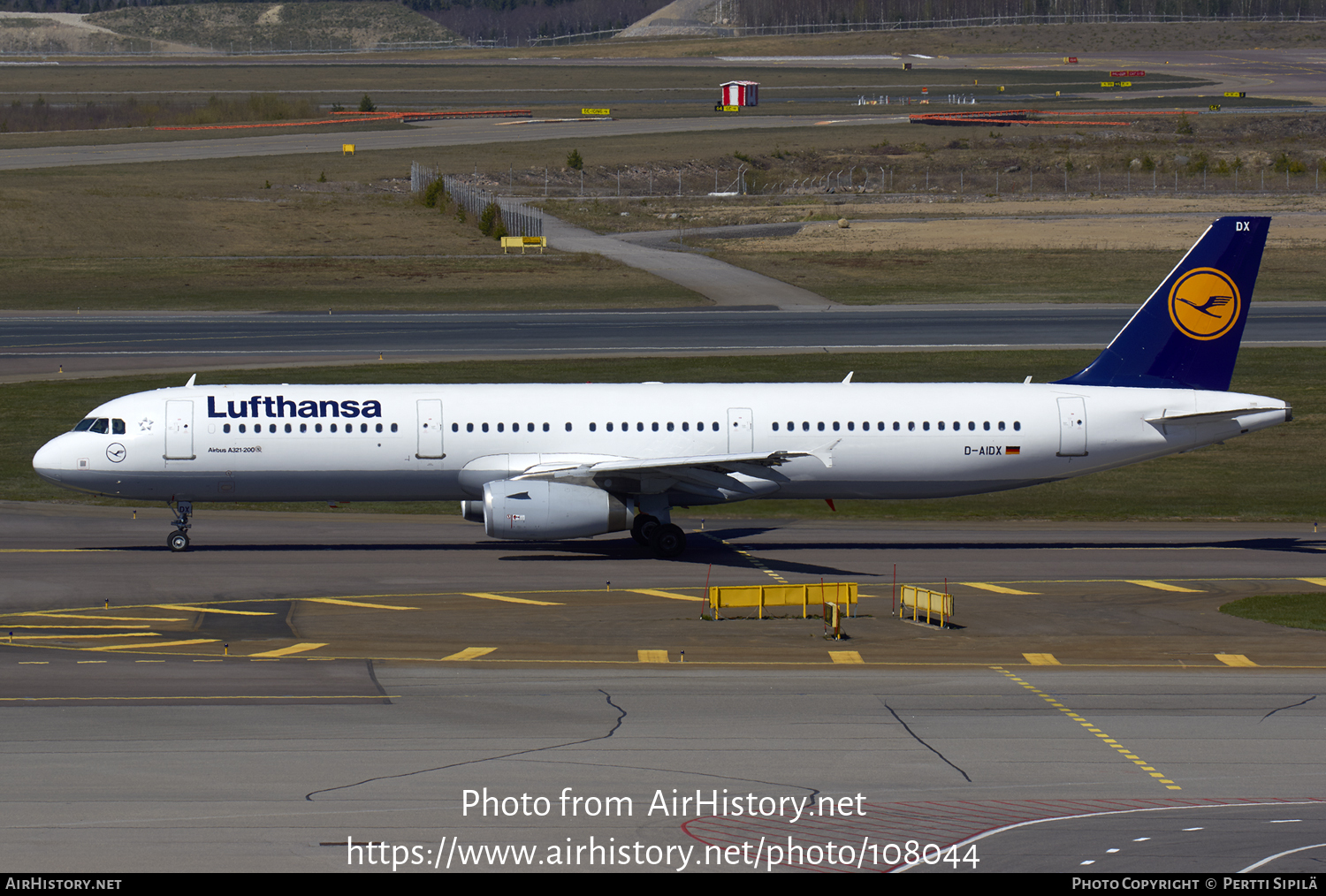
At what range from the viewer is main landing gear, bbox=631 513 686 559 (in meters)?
40.8

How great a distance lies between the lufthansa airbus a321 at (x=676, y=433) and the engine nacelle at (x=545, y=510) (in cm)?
12

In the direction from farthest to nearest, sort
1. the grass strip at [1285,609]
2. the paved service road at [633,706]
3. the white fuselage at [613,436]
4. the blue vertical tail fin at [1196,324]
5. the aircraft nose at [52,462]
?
the blue vertical tail fin at [1196,324], the white fuselage at [613,436], the aircraft nose at [52,462], the grass strip at [1285,609], the paved service road at [633,706]

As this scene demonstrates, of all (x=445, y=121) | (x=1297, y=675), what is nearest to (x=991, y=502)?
(x=1297, y=675)

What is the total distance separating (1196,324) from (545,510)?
19383mm

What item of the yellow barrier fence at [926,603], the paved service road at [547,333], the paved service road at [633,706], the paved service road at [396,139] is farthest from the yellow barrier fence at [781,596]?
the paved service road at [396,139]

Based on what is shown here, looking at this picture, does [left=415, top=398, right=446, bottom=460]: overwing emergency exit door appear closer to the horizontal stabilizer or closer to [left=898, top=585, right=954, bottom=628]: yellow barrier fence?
[left=898, top=585, right=954, bottom=628]: yellow barrier fence

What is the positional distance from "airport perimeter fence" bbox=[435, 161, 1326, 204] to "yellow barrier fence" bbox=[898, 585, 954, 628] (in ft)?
349

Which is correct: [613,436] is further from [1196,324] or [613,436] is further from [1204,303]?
[1204,303]

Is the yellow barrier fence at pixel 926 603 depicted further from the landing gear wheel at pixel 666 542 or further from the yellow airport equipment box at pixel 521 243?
the yellow airport equipment box at pixel 521 243

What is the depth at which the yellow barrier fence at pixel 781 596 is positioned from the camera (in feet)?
111

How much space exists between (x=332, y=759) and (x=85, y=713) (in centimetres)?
551

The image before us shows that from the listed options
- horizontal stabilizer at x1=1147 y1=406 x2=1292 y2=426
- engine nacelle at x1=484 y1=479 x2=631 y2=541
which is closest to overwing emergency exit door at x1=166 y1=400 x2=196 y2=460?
engine nacelle at x1=484 y1=479 x2=631 y2=541

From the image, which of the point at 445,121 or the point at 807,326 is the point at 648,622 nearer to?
the point at 807,326
